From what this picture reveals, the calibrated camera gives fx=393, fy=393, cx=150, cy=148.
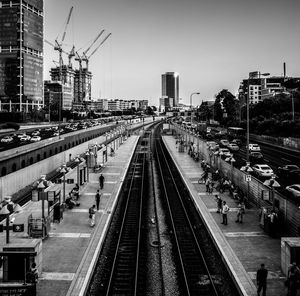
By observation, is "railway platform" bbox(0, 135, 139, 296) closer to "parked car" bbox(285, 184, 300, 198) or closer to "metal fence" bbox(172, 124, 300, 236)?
"metal fence" bbox(172, 124, 300, 236)

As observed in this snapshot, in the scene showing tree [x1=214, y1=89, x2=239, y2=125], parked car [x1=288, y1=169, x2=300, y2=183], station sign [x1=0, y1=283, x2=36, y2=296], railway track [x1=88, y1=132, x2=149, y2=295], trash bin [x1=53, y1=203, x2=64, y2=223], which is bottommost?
railway track [x1=88, y1=132, x2=149, y2=295]

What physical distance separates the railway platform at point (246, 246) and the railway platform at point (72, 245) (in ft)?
19.4

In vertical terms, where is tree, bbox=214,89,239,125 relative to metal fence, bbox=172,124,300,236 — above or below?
above

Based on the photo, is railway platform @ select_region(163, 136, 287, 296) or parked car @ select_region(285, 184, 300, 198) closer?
railway platform @ select_region(163, 136, 287, 296)

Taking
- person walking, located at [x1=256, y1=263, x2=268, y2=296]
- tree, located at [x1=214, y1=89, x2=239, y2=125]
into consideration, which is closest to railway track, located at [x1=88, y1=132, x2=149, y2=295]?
person walking, located at [x1=256, y1=263, x2=268, y2=296]

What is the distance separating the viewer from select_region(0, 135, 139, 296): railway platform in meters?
14.5

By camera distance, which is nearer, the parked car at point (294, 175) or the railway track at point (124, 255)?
the railway track at point (124, 255)

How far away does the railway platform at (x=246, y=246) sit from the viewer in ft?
48.3

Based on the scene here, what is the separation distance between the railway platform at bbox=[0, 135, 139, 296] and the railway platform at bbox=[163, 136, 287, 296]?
593 centimetres

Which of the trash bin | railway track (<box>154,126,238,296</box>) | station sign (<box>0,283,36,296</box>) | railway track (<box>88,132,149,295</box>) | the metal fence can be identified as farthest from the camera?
the trash bin

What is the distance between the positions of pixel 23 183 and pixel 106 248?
16863mm

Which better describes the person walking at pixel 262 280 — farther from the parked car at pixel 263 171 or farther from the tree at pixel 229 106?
the tree at pixel 229 106

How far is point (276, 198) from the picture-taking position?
21344 mm

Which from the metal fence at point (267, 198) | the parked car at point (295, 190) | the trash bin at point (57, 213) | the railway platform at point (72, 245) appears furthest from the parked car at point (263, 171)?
the trash bin at point (57, 213)
